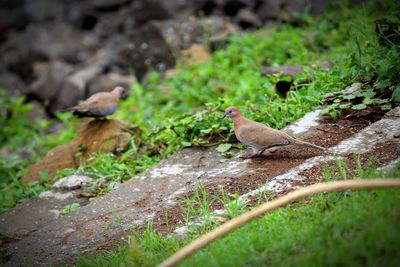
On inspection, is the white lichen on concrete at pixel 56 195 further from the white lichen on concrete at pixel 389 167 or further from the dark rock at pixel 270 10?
the dark rock at pixel 270 10

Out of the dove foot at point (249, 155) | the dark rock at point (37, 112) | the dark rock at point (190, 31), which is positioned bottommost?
the dark rock at point (37, 112)

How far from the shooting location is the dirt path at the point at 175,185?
14.4ft

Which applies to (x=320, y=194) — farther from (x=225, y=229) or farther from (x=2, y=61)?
(x=2, y=61)

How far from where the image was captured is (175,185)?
4.97 metres

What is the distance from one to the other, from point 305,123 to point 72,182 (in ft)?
9.34

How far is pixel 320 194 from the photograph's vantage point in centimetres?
387

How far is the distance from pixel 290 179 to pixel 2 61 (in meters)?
11.7

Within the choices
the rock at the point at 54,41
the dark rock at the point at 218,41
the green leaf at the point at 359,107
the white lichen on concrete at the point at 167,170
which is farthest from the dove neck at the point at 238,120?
the rock at the point at 54,41

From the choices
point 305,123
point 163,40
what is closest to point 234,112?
point 305,123

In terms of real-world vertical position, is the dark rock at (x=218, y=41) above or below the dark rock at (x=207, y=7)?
below

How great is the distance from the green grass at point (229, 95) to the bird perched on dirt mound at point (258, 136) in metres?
0.45

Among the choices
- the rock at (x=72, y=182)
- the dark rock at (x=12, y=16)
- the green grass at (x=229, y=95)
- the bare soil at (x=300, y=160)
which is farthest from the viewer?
the dark rock at (x=12, y=16)

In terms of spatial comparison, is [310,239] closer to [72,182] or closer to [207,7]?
[72,182]

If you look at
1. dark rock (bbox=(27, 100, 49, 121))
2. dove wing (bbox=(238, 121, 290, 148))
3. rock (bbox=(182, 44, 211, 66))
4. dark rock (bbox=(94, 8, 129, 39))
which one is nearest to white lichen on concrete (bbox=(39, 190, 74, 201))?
dove wing (bbox=(238, 121, 290, 148))
